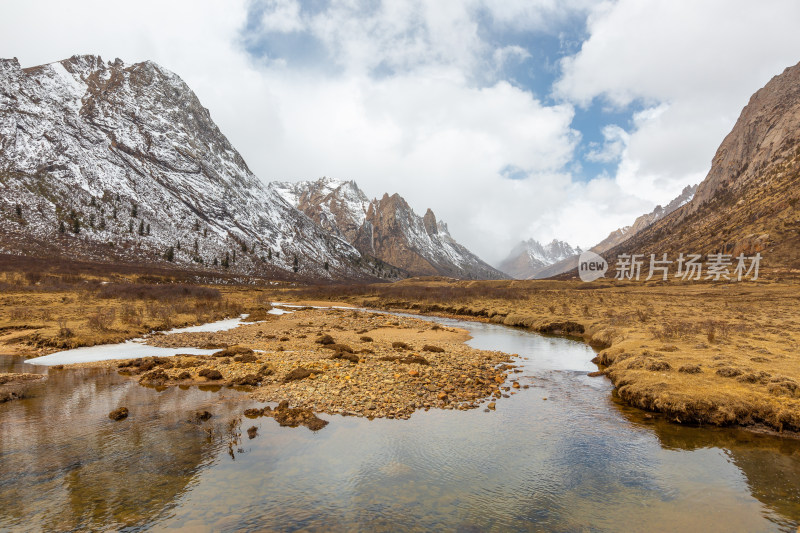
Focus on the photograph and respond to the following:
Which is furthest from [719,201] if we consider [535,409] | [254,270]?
[254,270]

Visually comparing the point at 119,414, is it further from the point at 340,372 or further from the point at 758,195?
the point at 758,195

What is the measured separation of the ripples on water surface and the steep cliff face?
118270mm

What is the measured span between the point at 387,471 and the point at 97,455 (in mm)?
10489

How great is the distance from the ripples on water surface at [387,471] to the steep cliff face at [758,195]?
118 metres

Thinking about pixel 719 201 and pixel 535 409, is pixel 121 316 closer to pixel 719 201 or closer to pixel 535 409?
pixel 535 409

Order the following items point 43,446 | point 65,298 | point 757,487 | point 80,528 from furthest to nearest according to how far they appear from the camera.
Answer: point 65,298
point 43,446
point 757,487
point 80,528

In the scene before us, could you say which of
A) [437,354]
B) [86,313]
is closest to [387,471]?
[437,354]

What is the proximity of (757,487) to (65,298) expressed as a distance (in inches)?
2837

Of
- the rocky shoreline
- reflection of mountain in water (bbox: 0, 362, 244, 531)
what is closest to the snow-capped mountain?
the rocky shoreline

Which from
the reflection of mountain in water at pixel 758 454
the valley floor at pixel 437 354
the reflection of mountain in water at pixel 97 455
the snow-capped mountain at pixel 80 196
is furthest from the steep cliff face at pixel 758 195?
the snow-capped mountain at pixel 80 196

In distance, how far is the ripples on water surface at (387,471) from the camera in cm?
1088

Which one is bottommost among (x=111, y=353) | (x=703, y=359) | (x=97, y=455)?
(x=111, y=353)

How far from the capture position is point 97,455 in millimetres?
13938

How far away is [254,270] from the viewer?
631ft
